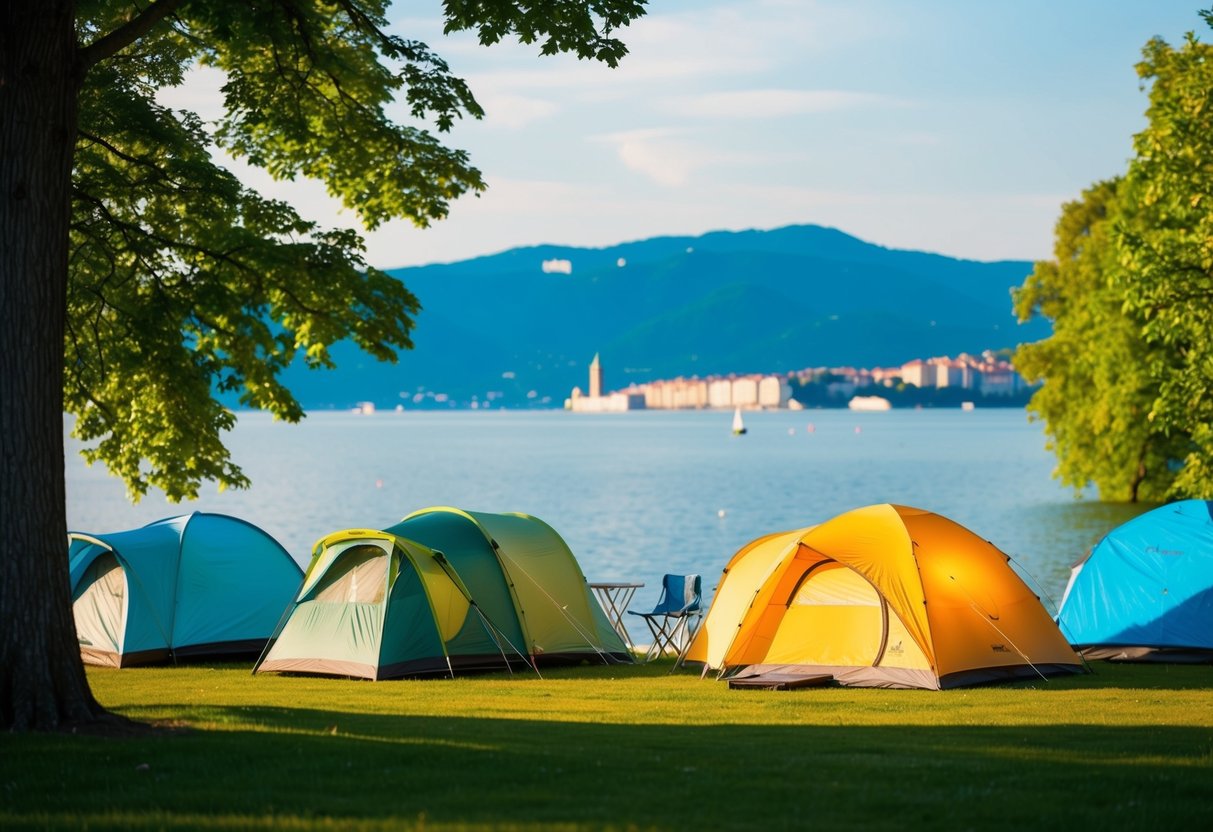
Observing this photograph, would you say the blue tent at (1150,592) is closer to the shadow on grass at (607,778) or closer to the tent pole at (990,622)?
the tent pole at (990,622)

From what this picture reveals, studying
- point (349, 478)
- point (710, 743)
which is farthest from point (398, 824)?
point (349, 478)

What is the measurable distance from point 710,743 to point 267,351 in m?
5.99

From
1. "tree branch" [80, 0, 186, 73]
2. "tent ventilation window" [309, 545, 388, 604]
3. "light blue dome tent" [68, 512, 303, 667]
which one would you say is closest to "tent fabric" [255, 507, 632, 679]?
"tent ventilation window" [309, 545, 388, 604]

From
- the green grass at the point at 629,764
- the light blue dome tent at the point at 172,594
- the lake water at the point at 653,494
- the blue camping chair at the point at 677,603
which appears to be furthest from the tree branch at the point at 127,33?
the lake water at the point at 653,494

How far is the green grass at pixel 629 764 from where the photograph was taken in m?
7.01

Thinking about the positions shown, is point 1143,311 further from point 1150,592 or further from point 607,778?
point 607,778

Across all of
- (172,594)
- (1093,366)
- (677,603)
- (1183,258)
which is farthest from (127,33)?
(1093,366)

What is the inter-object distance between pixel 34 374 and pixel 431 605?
5761mm

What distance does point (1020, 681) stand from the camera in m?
13.6

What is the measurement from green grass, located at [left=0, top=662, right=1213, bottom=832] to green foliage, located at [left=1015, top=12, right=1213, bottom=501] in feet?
33.0

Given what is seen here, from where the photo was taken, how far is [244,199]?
14094mm

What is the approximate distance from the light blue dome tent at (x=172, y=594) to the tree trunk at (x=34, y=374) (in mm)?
6448

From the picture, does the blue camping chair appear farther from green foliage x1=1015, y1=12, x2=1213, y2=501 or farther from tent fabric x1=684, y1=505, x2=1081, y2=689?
green foliage x1=1015, y1=12, x2=1213, y2=501

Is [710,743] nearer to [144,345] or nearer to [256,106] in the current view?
[144,345]
